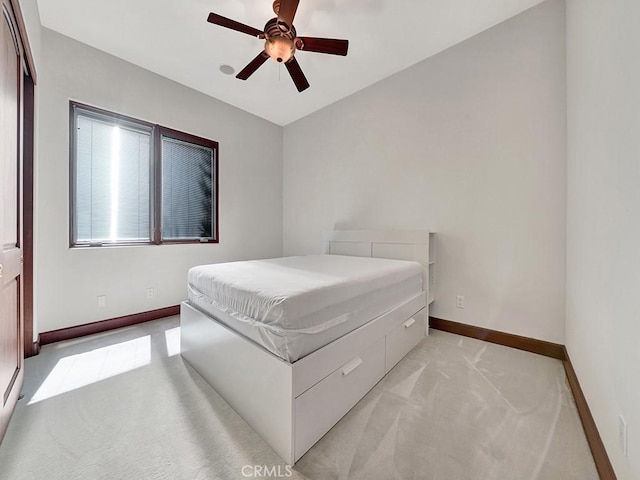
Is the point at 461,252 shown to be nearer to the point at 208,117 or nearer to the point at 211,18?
the point at 211,18

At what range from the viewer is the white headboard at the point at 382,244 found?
8.30 feet

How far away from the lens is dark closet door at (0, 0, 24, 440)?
48.2 inches

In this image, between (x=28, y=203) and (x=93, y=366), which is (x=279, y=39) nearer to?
(x=28, y=203)

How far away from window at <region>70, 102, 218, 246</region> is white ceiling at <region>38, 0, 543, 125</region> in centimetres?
69

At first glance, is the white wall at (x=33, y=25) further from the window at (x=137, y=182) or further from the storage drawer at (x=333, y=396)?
the storage drawer at (x=333, y=396)

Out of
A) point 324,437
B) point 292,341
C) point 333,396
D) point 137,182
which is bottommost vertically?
point 324,437

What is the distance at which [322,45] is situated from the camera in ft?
6.43

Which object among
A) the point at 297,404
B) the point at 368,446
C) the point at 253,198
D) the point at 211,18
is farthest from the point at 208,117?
the point at 368,446

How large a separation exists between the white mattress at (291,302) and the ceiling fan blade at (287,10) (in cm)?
176

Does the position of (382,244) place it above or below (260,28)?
below

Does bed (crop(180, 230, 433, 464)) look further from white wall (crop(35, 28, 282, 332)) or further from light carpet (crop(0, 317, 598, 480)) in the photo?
white wall (crop(35, 28, 282, 332))

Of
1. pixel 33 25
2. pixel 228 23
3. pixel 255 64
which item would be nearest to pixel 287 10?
pixel 228 23

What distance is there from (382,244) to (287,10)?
2.17 m

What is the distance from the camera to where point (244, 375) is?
135 centimetres
